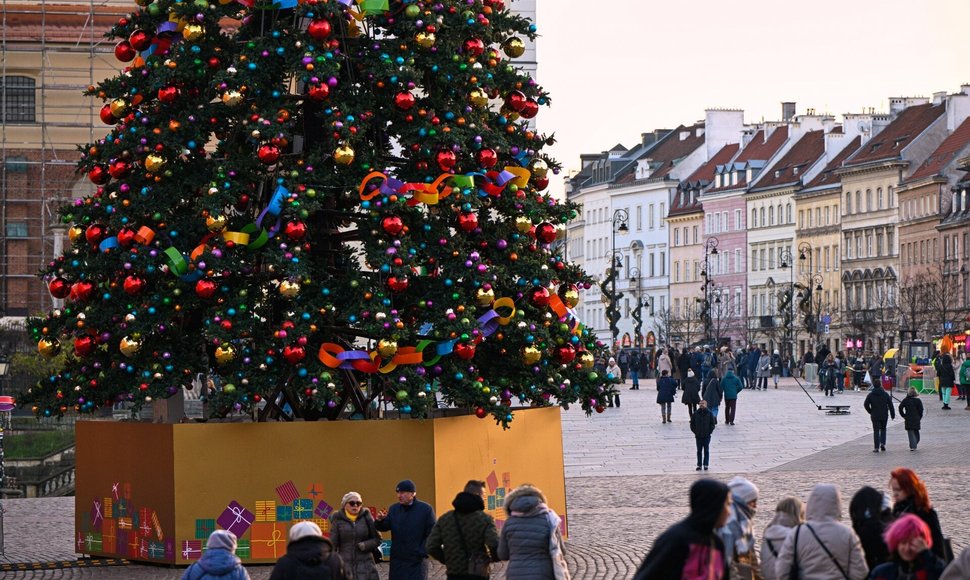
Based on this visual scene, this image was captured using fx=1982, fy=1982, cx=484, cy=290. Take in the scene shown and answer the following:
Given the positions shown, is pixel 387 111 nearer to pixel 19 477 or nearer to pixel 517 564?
pixel 517 564

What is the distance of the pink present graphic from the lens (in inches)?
747

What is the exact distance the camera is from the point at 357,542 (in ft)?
46.3

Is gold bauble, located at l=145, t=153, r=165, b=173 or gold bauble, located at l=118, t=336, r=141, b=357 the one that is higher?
gold bauble, located at l=145, t=153, r=165, b=173

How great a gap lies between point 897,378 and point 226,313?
5437 centimetres

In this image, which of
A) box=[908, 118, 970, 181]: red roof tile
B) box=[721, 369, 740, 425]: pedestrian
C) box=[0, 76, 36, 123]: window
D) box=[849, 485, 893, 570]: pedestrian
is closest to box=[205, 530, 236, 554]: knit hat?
box=[849, 485, 893, 570]: pedestrian

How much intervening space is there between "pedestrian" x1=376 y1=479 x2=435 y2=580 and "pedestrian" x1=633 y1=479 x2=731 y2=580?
16.2 feet

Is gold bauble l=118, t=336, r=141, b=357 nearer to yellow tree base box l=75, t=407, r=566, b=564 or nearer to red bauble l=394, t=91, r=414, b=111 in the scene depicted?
yellow tree base box l=75, t=407, r=566, b=564

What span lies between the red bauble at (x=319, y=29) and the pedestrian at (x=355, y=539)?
19.7ft

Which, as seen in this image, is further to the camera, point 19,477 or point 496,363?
point 19,477

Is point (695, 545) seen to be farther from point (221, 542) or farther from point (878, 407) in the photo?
point (878, 407)

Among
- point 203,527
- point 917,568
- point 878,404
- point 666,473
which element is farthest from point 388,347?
point 878,404

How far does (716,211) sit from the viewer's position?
149m

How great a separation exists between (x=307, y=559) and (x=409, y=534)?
3.28 metres

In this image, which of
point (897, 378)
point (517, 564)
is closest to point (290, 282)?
point (517, 564)
